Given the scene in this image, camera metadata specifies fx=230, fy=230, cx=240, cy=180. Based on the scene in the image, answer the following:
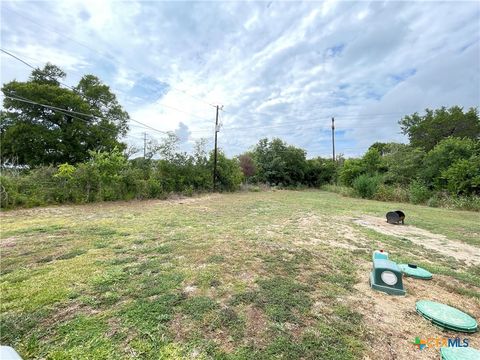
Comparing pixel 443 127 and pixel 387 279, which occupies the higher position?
pixel 443 127

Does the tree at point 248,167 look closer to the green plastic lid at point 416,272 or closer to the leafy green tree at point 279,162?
the leafy green tree at point 279,162

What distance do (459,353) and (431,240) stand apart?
3.46m

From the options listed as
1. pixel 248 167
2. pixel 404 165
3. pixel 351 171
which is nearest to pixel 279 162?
pixel 248 167

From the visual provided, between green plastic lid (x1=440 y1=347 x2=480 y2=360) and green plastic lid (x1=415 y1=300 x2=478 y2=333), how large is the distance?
0.23 metres

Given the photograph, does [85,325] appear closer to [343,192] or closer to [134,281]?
[134,281]

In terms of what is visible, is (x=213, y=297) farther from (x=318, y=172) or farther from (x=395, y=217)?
(x=318, y=172)

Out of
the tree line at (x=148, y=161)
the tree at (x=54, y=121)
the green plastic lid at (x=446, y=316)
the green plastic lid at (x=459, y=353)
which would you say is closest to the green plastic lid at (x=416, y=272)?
the green plastic lid at (x=446, y=316)

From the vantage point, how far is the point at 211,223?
17.0 ft

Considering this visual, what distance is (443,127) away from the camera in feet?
53.1

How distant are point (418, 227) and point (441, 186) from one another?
7163 mm

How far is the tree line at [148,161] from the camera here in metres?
8.11

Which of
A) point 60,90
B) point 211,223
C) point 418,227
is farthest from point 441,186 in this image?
point 60,90

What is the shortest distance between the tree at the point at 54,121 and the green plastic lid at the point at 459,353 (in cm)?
1631

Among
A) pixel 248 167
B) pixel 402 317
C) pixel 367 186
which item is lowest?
pixel 402 317
